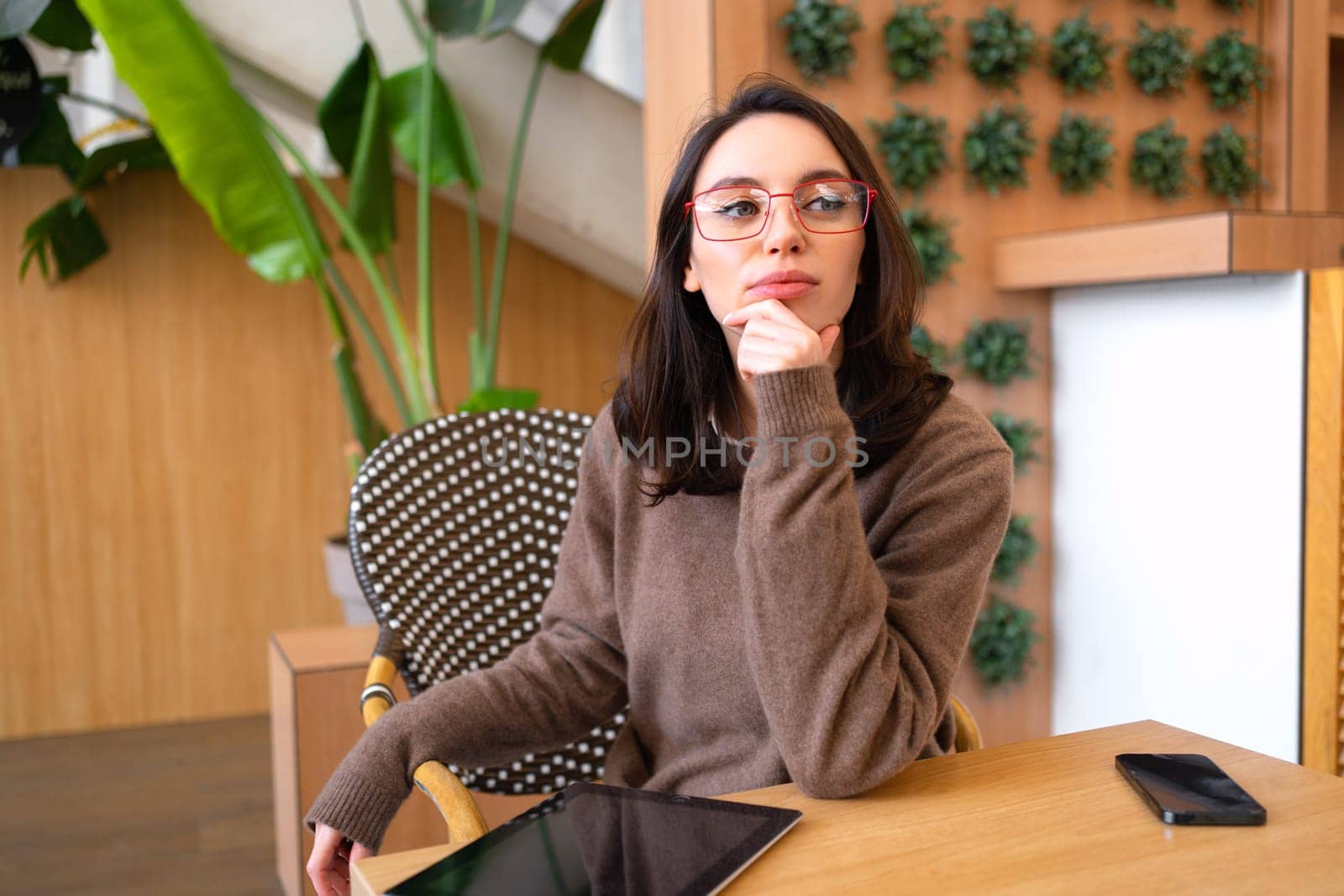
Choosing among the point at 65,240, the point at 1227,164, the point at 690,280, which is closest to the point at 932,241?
the point at 1227,164

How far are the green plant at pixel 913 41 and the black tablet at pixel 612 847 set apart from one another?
1.89 metres

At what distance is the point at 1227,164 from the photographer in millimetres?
2703

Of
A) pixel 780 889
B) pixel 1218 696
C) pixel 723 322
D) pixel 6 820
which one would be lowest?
pixel 6 820

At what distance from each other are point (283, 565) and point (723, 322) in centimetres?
291

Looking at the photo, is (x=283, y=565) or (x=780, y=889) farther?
(x=283, y=565)

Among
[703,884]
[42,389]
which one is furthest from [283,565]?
[703,884]

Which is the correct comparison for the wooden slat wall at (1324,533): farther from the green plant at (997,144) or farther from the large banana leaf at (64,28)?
the large banana leaf at (64,28)

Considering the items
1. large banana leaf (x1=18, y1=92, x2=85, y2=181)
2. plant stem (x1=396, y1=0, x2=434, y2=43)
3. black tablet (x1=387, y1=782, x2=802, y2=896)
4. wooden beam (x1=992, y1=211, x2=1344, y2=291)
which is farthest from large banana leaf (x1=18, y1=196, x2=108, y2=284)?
black tablet (x1=387, y1=782, x2=802, y2=896)

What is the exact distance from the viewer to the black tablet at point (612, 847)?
0.66 meters

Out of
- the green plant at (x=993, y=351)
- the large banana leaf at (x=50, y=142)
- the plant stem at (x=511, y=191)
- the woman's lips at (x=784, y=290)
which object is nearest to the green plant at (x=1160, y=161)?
the green plant at (x=993, y=351)

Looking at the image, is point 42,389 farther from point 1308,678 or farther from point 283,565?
point 1308,678

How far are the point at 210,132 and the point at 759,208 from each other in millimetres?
1874

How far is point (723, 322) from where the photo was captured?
99 cm

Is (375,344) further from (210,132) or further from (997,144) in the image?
(997,144)
